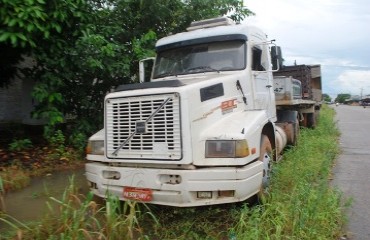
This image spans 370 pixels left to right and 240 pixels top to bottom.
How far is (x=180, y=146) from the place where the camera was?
406 centimetres

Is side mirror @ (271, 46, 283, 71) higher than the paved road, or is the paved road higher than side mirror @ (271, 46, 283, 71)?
side mirror @ (271, 46, 283, 71)

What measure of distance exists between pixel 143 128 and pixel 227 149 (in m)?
0.98

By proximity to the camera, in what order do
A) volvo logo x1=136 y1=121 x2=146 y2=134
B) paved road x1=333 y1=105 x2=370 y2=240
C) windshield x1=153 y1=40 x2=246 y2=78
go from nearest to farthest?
volvo logo x1=136 y1=121 x2=146 y2=134
paved road x1=333 y1=105 x2=370 y2=240
windshield x1=153 y1=40 x2=246 y2=78

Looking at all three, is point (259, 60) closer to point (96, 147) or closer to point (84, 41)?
point (96, 147)

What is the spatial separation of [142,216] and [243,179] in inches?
52.5

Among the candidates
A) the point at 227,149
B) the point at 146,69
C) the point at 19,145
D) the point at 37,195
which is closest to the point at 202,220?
the point at 227,149

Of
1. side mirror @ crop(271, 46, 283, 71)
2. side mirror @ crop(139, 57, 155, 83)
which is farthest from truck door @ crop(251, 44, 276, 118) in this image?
side mirror @ crop(139, 57, 155, 83)

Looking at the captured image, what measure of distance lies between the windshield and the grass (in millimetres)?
1901

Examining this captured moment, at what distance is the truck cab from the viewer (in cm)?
403

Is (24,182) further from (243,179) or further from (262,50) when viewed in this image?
(262,50)

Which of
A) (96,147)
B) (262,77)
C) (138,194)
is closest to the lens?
(138,194)

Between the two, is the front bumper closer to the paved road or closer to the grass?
the grass

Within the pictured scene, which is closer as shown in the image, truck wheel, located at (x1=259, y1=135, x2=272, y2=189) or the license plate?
the license plate

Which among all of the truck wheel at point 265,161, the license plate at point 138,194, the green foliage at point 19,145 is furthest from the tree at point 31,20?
the truck wheel at point 265,161
